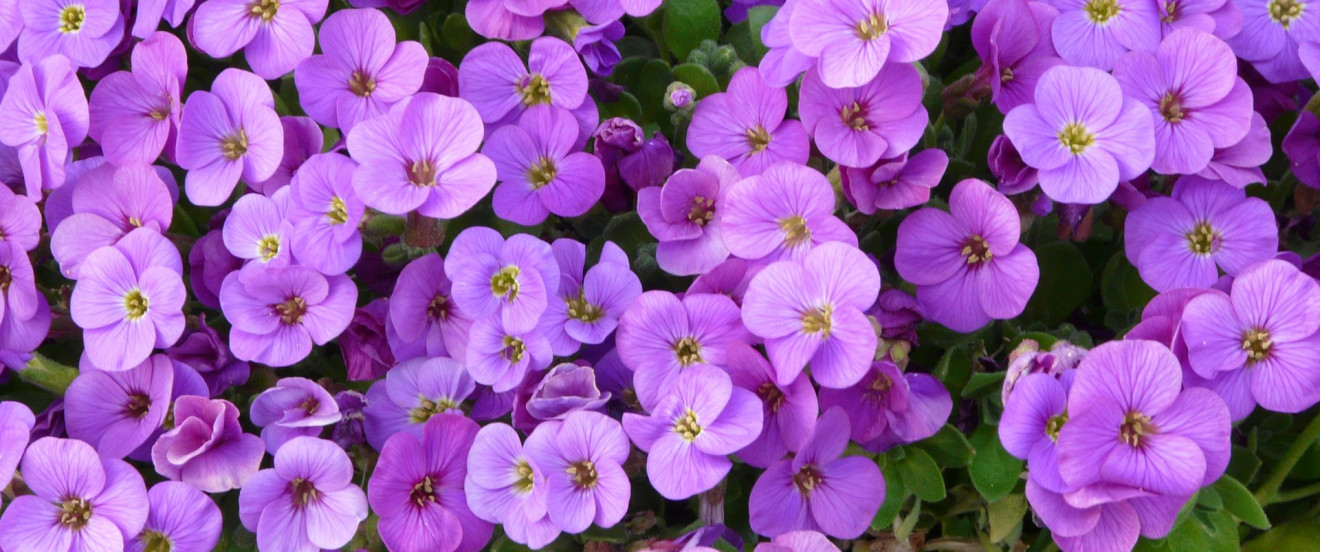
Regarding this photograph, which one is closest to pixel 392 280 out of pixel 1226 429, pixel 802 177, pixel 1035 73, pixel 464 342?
pixel 464 342

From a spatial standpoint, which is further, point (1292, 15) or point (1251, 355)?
point (1292, 15)

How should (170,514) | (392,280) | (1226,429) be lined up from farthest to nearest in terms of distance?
(392,280) < (170,514) < (1226,429)

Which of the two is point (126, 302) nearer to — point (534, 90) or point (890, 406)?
point (534, 90)

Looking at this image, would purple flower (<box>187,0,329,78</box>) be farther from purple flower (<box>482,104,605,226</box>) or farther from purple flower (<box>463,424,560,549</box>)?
purple flower (<box>463,424,560,549</box>)

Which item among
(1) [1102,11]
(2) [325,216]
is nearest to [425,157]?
(2) [325,216]

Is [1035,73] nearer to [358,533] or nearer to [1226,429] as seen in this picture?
[1226,429]

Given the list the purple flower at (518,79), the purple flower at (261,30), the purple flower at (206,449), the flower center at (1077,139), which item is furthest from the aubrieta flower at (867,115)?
the purple flower at (206,449)
